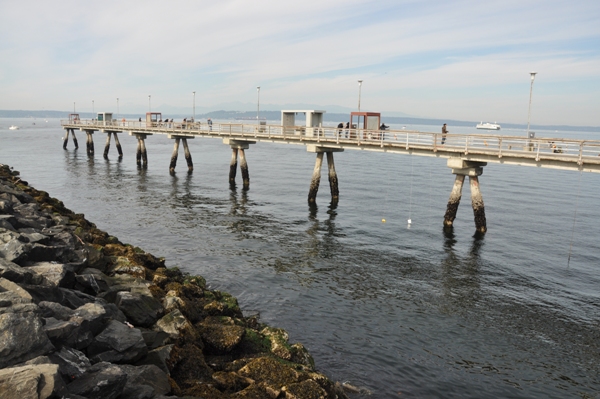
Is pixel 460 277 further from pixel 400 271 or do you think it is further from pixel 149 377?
pixel 149 377

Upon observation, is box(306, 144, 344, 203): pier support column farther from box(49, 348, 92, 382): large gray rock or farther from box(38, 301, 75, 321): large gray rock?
box(49, 348, 92, 382): large gray rock

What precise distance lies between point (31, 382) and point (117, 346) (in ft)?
7.52

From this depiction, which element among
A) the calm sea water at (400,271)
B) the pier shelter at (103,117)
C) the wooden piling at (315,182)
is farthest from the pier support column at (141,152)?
the wooden piling at (315,182)

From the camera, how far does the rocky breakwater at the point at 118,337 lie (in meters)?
6.07

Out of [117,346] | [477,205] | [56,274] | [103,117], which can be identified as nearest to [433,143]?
[477,205]

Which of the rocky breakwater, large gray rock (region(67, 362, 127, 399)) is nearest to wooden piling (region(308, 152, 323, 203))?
the rocky breakwater

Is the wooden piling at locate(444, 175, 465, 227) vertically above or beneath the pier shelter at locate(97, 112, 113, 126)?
beneath

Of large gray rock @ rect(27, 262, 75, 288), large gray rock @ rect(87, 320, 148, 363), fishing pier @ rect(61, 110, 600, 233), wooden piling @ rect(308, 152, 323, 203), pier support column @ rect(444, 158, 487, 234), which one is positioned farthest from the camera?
wooden piling @ rect(308, 152, 323, 203)

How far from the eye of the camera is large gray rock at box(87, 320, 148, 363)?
288 inches

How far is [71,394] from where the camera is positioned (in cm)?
560

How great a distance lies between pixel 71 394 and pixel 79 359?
1.04 meters

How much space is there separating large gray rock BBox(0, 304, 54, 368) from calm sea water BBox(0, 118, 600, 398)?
7.33 metres

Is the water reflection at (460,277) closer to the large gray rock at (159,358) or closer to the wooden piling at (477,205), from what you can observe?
the wooden piling at (477,205)

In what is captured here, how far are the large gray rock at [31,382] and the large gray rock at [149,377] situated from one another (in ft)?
4.34
